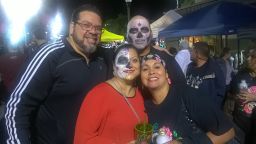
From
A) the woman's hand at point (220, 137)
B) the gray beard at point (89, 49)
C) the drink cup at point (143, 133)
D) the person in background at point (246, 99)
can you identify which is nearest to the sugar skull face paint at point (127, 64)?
the gray beard at point (89, 49)

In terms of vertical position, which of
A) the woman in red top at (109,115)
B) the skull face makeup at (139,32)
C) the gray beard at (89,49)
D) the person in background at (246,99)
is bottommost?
the person in background at (246,99)

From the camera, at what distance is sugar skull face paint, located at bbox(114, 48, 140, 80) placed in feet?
10.2

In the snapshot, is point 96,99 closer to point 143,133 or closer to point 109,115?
point 109,115

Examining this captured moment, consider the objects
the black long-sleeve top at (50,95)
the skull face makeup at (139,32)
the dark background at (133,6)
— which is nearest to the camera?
the black long-sleeve top at (50,95)

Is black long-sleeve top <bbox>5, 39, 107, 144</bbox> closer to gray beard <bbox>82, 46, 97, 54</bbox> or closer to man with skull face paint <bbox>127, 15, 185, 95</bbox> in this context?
gray beard <bbox>82, 46, 97, 54</bbox>

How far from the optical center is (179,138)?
2.80 m

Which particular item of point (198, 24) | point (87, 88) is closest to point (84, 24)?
point (87, 88)

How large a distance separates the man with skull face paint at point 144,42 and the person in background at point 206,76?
7.82 ft

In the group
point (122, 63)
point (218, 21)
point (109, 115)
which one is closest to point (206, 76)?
Result: point (218, 21)

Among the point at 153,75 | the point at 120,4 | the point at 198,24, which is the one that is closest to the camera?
the point at 153,75

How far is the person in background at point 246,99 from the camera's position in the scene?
4891 millimetres

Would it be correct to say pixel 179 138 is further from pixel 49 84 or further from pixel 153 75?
pixel 49 84

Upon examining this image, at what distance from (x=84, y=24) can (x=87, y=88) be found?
556 millimetres

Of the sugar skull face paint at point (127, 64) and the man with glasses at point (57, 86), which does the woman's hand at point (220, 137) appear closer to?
the sugar skull face paint at point (127, 64)
